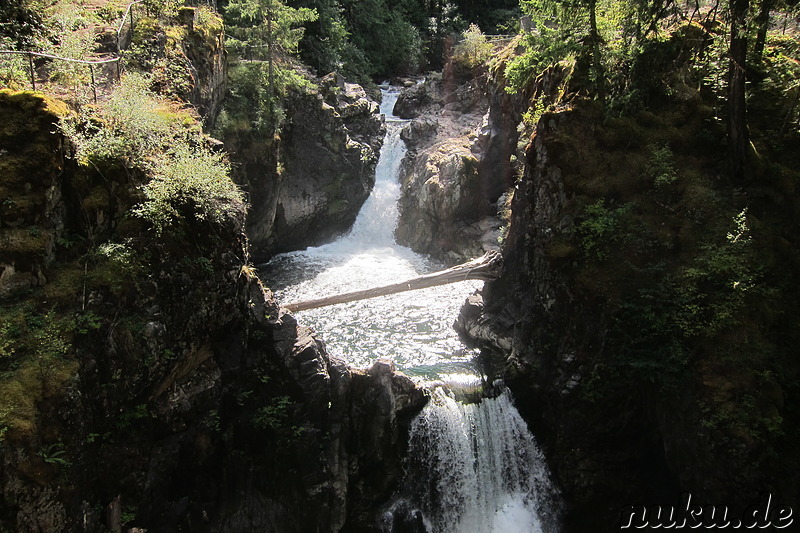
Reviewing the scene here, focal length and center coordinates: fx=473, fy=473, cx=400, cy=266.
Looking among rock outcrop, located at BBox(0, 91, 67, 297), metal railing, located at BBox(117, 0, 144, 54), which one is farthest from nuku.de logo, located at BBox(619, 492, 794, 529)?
metal railing, located at BBox(117, 0, 144, 54)

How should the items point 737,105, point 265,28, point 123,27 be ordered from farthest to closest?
point 265,28, point 123,27, point 737,105

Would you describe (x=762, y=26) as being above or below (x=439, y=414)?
above

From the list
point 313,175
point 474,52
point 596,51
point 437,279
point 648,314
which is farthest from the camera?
point 474,52

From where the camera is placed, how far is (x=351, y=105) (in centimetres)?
2705

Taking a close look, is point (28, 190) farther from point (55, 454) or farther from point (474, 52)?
point (474, 52)

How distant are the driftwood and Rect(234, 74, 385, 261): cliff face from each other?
878 centimetres

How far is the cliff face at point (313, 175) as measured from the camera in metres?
21.6

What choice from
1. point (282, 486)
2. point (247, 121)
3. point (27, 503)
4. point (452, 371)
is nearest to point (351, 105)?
point (247, 121)

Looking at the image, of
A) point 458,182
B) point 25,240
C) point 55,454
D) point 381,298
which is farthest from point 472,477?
point 458,182

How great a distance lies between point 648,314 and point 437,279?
637 centimetres

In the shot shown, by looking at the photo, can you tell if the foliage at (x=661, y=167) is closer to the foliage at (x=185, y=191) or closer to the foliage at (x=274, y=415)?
the foliage at (x=185, y=191)

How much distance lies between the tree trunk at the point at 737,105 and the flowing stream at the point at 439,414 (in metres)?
8.40

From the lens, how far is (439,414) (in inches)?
490

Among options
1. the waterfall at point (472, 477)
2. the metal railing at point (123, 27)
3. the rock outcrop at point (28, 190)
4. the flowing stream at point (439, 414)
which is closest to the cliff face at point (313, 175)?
the flowing stream at point (439, 414)
